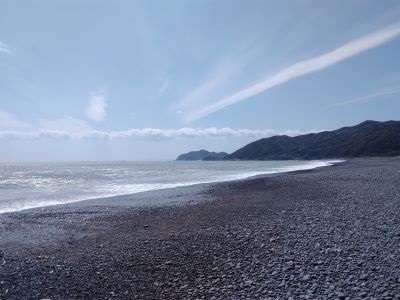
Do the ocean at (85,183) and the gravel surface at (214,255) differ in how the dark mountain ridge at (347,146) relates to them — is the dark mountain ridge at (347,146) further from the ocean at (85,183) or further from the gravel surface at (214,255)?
the gravel surface at (214,255)

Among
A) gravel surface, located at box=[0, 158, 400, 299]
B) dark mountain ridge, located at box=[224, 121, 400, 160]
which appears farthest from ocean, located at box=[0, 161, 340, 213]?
dark mountain ridge, located at box=[224, 121, 400, 160]

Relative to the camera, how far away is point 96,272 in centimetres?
802

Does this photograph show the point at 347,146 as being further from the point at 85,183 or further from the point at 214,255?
the point at 214,255

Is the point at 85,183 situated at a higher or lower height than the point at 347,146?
lower

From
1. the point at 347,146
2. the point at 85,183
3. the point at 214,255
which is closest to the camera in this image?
the point at 214,255

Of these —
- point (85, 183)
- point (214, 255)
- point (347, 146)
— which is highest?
point (347, 146)

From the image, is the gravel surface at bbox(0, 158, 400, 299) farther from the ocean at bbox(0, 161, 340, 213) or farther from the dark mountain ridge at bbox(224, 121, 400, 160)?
the dark mountain ridge at bbox(224, 121, 400, 160)

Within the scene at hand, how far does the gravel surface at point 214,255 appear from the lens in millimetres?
6497

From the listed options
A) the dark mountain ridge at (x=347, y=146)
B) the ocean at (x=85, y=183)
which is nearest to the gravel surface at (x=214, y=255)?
the ocean at (x=85, y=183)

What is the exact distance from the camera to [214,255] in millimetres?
8648

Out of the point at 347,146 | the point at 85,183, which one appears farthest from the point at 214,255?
the point at 347,146

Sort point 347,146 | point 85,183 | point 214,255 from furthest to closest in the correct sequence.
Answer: point 347,146
point 85,183
point 214,255

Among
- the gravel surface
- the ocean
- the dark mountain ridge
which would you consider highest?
the dark mountain ridge

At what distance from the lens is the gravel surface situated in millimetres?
6497
